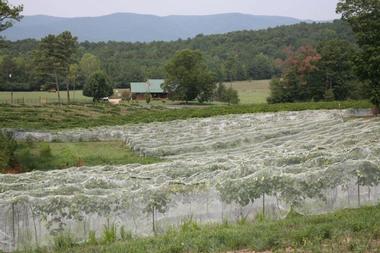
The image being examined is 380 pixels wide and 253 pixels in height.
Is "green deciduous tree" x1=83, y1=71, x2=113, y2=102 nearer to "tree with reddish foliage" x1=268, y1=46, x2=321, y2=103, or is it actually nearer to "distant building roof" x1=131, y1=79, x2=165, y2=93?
"distant building roof" x1=131, y1=79, x2=165, y2=93

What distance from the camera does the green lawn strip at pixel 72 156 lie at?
25.8 m

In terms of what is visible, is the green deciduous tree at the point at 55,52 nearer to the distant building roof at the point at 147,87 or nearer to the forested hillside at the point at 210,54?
the forested hillside at the point at 210,54

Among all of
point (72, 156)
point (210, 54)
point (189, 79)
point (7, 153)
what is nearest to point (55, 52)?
point (189, 79)

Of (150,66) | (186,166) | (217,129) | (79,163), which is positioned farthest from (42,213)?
(150,66)

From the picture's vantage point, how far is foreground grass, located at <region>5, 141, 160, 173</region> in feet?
84.2

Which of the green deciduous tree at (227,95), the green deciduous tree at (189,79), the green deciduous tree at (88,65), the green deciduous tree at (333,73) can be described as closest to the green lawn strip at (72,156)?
the green deciduous tree at (333,73)

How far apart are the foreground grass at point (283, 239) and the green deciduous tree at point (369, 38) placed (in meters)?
28.1

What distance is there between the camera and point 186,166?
17078mm

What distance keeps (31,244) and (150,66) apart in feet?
347

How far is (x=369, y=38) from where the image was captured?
36906mm

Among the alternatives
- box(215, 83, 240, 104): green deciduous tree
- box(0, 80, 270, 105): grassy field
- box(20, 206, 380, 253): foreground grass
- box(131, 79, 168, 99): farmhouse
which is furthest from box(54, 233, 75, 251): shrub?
box(131, 79, 168, 99): farmhouse

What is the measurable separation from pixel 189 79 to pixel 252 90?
25.7 meters

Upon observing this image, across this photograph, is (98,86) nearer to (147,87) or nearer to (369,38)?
(147,87)

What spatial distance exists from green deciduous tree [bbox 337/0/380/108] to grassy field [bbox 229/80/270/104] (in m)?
42.0
